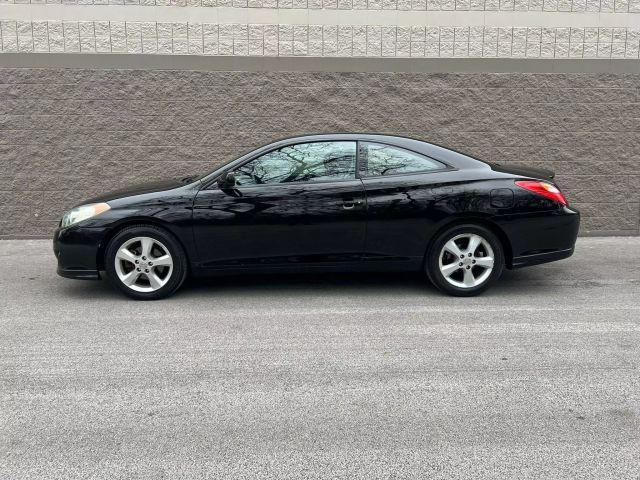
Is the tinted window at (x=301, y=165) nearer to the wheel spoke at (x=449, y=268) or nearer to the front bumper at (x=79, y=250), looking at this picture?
the wheel spoke at (x=449, y=268)

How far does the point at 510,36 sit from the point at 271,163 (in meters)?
5.03

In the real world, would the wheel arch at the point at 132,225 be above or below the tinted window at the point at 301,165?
below

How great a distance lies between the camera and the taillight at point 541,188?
19.4 ft

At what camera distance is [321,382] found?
408cm

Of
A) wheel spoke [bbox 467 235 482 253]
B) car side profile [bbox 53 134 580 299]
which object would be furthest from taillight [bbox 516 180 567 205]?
wheel spoke [bbox 467 235 482 253]

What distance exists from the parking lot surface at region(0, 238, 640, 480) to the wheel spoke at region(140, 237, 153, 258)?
479 millimetres

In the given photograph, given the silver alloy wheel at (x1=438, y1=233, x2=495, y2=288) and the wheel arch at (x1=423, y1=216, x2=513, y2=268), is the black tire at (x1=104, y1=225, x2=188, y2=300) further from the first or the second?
the silver alloy wheel at (x1=438, y1=233, x2=495, y2=288)

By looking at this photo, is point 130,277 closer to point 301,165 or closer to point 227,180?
point 227,180

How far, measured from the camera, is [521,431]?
3.44 m

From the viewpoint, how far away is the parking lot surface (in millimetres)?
3188

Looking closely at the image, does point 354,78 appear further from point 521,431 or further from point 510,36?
point 521,431

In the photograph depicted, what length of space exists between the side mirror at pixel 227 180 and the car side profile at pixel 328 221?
0.03ft

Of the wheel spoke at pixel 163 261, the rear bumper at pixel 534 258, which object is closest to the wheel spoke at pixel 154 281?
the wheel spoke at pixel 163 261

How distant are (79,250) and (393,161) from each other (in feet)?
10.2
